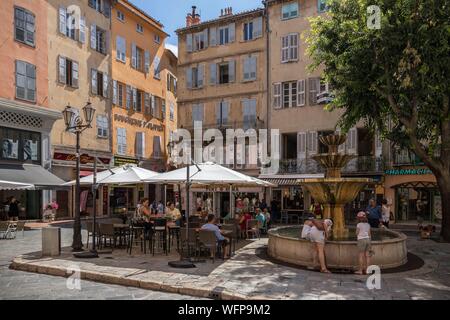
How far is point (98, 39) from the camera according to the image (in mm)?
30328

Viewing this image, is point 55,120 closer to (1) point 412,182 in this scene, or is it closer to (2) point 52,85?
(2) point 52,85

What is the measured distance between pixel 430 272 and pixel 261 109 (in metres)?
20.6

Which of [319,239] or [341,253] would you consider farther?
[341,253]

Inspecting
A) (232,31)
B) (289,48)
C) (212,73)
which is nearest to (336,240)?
(289,48)

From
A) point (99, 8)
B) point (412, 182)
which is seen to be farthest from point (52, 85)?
point (412, 182)

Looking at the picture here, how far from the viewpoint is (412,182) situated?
2467 cm

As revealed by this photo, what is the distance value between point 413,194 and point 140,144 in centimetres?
1950

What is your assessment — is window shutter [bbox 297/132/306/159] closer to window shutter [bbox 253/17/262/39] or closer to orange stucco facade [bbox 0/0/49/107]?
window shutter [bbox 253/17/262/39]

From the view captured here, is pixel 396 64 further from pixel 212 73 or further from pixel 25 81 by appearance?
pixel 212 73

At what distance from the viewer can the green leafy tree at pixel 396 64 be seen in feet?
45.1

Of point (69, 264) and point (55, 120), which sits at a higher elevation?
point (55, 120)

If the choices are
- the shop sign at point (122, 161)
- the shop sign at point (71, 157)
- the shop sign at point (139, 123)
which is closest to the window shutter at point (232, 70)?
the shop sign at point (139, 123)

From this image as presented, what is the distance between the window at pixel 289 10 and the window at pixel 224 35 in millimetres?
4144

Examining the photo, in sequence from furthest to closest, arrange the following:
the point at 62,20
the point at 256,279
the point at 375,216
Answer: the point at 62,20 < the point at 375,216 < the point at 256,279
